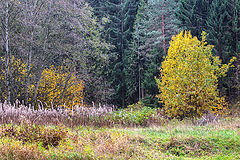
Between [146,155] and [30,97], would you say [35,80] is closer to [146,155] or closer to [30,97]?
[30,97]

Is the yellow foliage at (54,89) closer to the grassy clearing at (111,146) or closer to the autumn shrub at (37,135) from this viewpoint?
the autumn shrub at (37,135)

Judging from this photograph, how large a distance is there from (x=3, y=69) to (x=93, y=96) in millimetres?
12195

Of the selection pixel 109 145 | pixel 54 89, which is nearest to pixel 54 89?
pixel 54 89

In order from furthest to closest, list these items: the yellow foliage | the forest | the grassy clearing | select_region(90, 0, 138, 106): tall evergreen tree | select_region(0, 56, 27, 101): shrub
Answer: select_region(90, 0, 138, 106): tall evergreen tree < the yellow foliage < select_region(0, 56, 27, 101): shrub < the forest < the grassy clearing

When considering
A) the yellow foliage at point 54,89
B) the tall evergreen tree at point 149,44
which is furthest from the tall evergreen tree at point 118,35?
the yellow foliage at point 54,89

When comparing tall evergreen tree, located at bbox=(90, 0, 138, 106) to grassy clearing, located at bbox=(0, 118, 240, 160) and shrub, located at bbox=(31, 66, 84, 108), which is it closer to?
shrub, located at bbox=(31, 66, 84, 108)

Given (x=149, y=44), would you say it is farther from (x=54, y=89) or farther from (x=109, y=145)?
(x=109, y=145)

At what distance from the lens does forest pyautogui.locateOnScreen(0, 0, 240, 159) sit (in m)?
6.81

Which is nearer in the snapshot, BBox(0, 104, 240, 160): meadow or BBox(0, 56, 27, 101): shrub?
BBox(0, 104, 240, 160): meadow

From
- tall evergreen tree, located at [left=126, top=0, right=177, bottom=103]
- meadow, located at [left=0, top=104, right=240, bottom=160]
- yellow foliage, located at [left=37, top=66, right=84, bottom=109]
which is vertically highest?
tall evergreen tree, located at [left=126, top=0, right=177, bottom=103]

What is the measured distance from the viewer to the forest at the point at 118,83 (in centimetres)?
681

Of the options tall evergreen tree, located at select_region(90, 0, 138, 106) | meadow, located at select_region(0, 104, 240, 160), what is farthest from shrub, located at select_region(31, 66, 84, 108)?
tall evergreen tree, located at select_region(90, 0, 138, 106)

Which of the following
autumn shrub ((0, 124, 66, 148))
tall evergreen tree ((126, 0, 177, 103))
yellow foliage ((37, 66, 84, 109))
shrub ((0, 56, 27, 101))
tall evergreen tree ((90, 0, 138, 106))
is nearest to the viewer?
autumn shrub ((0, 124, 66, 148))

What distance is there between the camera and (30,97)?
15.4 metres
